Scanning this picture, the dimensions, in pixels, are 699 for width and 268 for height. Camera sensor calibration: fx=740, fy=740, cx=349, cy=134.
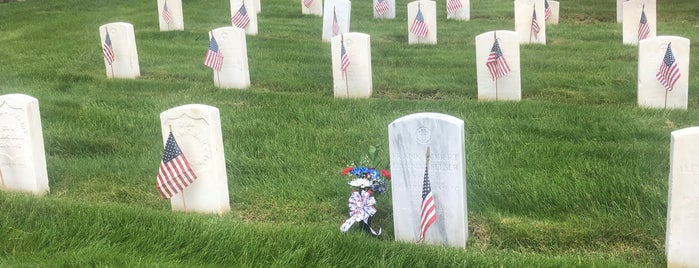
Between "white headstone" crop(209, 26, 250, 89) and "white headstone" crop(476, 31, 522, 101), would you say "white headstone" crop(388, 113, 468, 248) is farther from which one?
"white headstone" crop(209, 26, 250, 89)

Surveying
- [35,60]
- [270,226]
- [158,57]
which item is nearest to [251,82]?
[158,57]

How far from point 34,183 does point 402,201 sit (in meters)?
3.10

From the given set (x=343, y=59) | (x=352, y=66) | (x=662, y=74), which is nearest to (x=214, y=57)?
(x=343, y=59)

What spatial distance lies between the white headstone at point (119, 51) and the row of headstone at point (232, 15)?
3.13 metres

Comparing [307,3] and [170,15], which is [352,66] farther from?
[307,3]

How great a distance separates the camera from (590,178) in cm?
580

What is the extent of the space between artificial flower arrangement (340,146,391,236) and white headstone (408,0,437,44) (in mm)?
7086

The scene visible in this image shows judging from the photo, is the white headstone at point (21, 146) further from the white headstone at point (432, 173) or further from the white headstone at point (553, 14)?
the white headstone at point (553, 14)

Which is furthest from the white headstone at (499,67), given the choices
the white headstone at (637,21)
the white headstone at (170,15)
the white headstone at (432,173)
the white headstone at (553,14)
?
the white headstone at (170,15)

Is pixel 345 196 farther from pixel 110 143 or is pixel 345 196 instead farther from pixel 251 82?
pixel 251 82

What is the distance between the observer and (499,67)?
862cm

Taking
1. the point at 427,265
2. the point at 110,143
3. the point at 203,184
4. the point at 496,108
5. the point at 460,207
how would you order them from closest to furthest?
the point at 427,265, the point at 460,207, the point at 203,184, the point at 110,143, the point at 496,108

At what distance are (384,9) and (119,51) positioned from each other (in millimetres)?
6328

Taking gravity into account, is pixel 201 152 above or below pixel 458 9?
below
